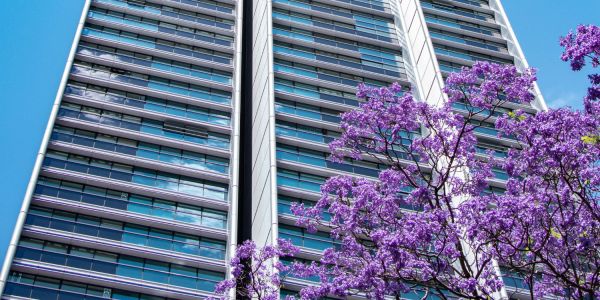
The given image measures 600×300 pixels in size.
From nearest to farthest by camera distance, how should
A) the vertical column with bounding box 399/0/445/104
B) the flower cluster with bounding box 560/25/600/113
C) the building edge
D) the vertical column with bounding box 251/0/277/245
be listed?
the flower cluster with bounding box 560/25/600/113
the building edge
the vertical column with bounding box 251/0/277/245
the vertical column with bounding box 399/0/445/104

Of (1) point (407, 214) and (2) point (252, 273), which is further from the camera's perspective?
(2) point (252, 273)

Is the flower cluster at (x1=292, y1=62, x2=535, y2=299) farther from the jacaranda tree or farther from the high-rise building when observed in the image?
the high-rise building

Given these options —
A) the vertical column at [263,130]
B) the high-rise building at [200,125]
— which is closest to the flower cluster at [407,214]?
the vertical column at [263,130]

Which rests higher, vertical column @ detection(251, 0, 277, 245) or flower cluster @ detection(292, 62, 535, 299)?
vertical column @ detection(251, 0, 277, 245)

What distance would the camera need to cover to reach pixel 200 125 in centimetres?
5000

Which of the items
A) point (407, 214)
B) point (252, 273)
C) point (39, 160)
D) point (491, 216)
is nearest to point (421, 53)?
point (39, 160)

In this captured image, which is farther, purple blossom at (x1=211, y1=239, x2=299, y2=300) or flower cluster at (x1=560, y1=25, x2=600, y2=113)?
purple blossom at (x1=211, y1=239, x2=299, y2=300)

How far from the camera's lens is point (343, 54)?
58062 mm

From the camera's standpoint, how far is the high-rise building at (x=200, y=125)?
41.3m

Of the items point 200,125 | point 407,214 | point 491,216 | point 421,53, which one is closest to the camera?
point 491,216

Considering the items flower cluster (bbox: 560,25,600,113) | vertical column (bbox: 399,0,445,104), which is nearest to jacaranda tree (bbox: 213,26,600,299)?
flower cluster (bbox: 560,25,600,113)

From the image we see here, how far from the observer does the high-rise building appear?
4134cm

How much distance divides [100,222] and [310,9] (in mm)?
25984

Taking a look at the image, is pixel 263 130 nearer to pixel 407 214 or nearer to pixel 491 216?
pixel 407 214
